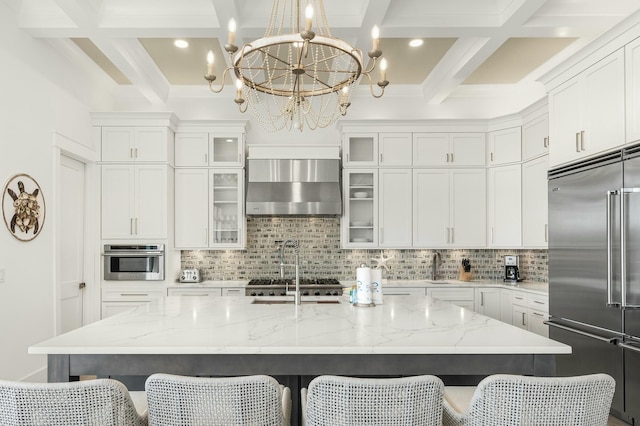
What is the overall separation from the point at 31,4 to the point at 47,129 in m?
1.03

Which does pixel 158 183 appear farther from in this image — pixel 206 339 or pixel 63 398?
pixel 63 398

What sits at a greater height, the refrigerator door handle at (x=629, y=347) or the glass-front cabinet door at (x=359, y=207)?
the glass-front cabinet door at (x=359, y=207)

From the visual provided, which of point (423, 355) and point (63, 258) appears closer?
point (423, 355)

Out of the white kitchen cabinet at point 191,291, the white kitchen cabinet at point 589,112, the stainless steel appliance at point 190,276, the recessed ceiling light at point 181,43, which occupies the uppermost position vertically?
the recessed ceiling light at point 181,43

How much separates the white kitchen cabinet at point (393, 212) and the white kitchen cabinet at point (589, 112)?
187cm

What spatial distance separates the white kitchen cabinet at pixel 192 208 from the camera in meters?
5.11

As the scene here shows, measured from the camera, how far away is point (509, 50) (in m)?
4.34

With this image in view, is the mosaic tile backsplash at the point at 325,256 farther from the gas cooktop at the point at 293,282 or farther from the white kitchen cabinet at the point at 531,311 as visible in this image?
the white kitchen cabinet at the point at 531,311

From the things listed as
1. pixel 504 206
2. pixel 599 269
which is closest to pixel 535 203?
pixel 504 206

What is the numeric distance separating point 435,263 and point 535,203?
1357mm

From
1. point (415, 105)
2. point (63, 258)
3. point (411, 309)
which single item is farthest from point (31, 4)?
point (415, 105)

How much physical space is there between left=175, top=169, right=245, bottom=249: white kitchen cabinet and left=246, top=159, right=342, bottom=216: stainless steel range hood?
7.2 inches

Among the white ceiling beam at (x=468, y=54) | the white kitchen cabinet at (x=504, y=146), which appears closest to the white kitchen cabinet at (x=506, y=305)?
the white kitchen cabinet at (x=504, y=146)

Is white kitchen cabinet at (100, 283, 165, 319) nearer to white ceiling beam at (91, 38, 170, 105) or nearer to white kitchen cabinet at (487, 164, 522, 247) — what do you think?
white ceiling beam at (91, 38, 170, 105)
